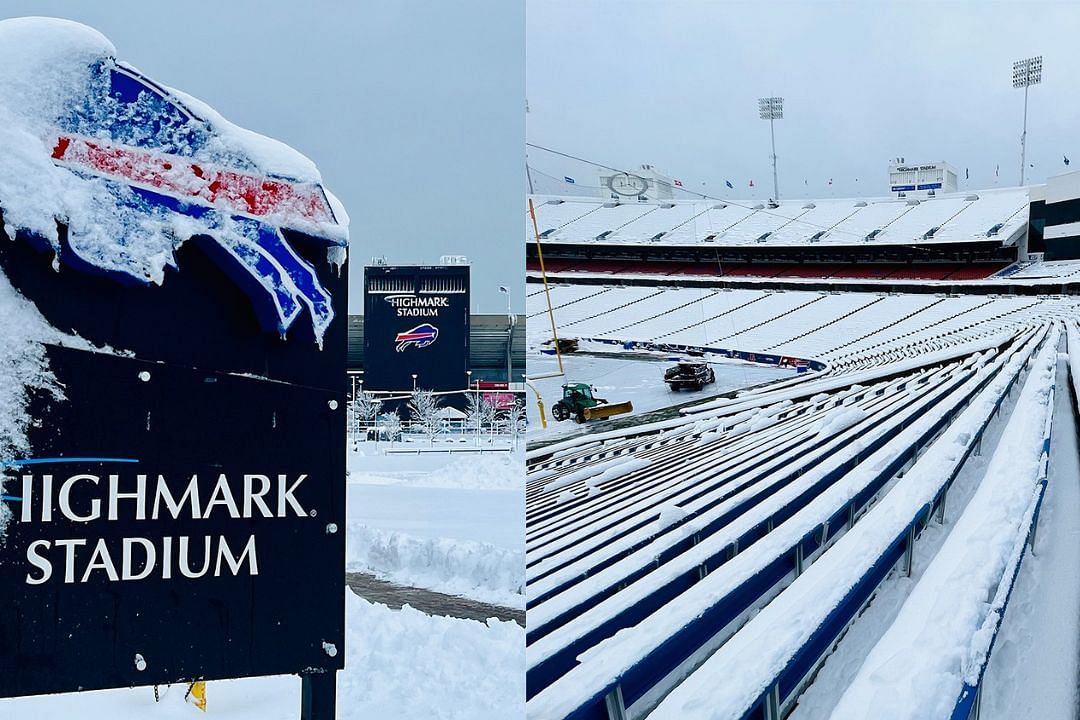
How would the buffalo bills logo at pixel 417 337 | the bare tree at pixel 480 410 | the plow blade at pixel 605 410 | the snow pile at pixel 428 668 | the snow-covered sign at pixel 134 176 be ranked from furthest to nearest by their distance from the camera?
1. the buffalo bills logo at pixel 417 337
2. the bare tree at pixel 480 410
3. the plow blade at pixel 605 410
4. the snow pile at pixel 428 668
5. the snow-covered sign at pixel 134 176

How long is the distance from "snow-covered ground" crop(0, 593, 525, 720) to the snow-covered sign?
1495 mm

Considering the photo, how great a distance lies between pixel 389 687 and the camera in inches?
138

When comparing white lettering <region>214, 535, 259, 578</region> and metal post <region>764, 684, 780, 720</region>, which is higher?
metal post <region>764, 684, 780, 720</region>

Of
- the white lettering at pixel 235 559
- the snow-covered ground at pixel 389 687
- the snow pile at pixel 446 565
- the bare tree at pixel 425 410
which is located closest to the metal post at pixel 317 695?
the white lettering at pixel 235 559

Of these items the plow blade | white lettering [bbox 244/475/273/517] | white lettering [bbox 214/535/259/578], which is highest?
white lettering [bbox 244/475/273/517]

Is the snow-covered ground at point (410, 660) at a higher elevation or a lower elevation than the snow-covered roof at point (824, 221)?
lower

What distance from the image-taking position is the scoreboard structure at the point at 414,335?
20750 millimetres

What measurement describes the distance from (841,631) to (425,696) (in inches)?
110

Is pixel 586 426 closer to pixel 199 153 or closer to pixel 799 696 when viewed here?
pixel 199 153

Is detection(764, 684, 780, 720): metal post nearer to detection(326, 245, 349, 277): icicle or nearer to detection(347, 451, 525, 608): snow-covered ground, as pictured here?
detection(347, 451, 525, 608): snow-covered ground

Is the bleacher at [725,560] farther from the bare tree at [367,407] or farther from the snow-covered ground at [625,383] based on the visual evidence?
the bare tree at [367,407]

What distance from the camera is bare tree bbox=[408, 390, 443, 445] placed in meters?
19.5

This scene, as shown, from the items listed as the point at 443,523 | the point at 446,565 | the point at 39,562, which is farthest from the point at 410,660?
the point at 443,523

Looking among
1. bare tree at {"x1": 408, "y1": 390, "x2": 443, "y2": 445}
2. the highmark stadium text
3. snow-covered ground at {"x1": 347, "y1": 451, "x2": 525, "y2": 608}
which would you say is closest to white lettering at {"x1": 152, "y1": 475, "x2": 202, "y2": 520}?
the highmark stadium text
